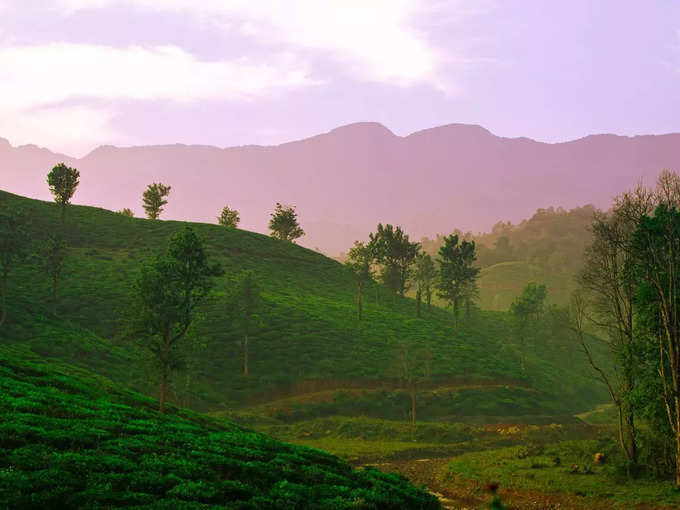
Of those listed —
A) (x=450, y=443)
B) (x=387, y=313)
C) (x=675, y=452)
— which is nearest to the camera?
(x=675, y=452)

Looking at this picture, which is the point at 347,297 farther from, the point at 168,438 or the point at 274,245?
the point at 168,438

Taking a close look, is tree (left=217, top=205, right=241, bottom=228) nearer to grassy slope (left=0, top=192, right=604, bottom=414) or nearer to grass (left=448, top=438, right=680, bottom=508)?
grassy slope (left=0, top=192, right=604, bottom=414)

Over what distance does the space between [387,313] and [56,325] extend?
72221 millimetres

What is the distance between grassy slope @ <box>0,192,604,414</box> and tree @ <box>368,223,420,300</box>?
822cm

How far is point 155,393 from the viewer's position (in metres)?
67.7

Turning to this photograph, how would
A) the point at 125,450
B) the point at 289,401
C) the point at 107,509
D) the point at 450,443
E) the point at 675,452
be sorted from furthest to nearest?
the point at 289,401
the point at 450,443
the point at 675,452
the point at 125,450
the point at 107,509

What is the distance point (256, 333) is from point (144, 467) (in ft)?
238

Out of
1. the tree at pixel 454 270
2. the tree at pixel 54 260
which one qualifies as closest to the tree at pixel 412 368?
the tree at pixel 454 270

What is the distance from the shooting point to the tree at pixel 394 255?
458ft

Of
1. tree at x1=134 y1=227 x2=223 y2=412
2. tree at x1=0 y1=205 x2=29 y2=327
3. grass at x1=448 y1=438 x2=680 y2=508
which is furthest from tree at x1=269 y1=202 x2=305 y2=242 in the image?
grass at x1=448 y1=438 x2=680 y2=508

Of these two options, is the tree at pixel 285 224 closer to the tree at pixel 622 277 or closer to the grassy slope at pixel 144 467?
the tree at pixel 622 277

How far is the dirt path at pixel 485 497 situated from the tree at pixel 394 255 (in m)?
94.8

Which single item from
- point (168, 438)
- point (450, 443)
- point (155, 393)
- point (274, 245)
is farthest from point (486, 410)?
point (274, 245)

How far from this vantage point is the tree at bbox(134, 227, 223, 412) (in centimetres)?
5138
